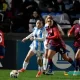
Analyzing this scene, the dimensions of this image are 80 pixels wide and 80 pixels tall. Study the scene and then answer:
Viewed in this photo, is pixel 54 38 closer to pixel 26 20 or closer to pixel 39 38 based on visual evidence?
pixel 39 38

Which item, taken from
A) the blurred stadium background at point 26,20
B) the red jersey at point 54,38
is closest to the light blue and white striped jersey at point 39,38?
the red jersey at point 54,38

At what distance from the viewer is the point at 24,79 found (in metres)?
14.8

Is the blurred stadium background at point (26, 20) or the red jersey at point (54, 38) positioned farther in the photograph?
the blurred stadium background at point (26, 20)

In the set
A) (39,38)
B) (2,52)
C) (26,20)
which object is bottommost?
(2,52)

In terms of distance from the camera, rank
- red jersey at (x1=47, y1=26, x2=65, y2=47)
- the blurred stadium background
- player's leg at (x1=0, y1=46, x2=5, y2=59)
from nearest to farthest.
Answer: red jersey at (x1=47, y1=26, x2=65, y2=47) < player's leg at (x1=0, y1=46, x2=5, y2=59) < the blurred stadium background

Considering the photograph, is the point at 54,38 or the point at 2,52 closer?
the point at 54,38

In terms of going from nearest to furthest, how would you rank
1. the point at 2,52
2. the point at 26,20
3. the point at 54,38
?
1. the point at 54,38
2. the point at 2,52
3. the point at 26,20

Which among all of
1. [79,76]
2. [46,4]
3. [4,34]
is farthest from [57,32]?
[46,4]

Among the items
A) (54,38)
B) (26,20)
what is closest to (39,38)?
(54,38)

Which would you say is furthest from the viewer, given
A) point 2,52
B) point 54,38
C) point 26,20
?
point 26,20

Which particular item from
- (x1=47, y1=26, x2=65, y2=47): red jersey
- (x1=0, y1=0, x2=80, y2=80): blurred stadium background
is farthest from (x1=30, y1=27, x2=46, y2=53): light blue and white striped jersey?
(x1=0, y1=0, x2=80, y2=80): blurred stadium background

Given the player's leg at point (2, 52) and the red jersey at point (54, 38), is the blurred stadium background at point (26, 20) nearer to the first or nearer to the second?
the player's leg at point (2, 52)

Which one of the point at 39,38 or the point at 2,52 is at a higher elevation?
the point at 39,38

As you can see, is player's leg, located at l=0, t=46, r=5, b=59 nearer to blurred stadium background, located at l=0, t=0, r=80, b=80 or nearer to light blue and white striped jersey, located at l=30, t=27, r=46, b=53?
blurred stadium background, located at l=0, t=0, r=80, b=80
